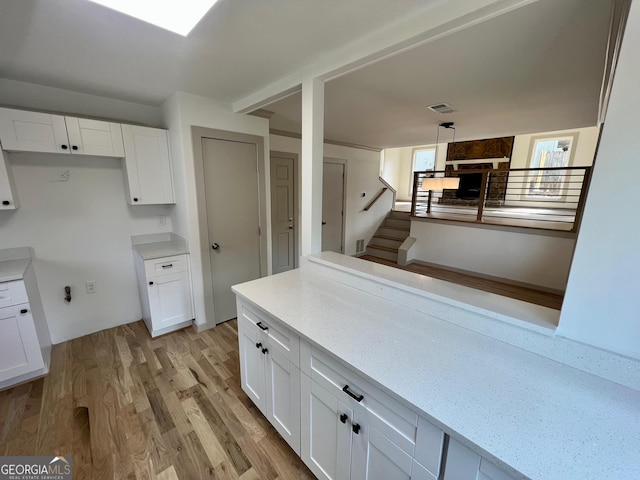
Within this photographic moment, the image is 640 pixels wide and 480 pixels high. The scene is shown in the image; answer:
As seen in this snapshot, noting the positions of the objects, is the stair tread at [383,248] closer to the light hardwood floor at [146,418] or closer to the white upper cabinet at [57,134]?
the light hardwood floor at [146,418]

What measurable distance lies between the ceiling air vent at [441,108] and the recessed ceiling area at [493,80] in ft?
0.19

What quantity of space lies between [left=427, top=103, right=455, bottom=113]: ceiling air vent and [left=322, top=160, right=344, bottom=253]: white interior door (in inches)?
83.0

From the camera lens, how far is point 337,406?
1.14 metres

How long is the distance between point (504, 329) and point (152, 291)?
2.81 m

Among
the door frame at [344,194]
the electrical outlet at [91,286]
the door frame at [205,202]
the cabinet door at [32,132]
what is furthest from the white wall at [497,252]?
the cabinet door at [32,132]

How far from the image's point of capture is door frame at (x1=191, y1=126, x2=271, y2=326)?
2.55 metres

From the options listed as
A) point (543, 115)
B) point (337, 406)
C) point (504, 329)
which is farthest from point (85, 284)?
point (543, 115)

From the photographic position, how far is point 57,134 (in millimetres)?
2137

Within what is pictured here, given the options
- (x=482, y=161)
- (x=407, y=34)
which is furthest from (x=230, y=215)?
(x=482, y=161)

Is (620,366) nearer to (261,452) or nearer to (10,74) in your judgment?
(261,452)

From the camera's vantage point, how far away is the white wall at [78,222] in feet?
7.45

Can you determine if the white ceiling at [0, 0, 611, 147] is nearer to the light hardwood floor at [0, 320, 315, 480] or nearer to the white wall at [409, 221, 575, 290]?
the white wall at [409, 221, 575, 290]

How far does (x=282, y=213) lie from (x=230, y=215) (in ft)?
3.85

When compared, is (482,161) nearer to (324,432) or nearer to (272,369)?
(272,369)
